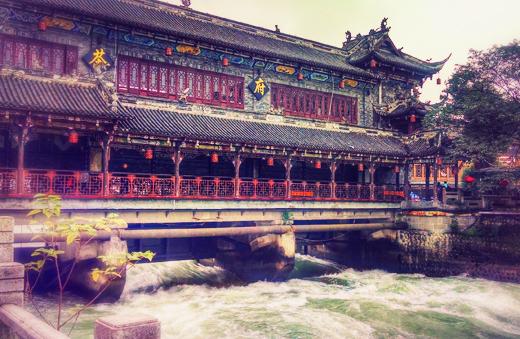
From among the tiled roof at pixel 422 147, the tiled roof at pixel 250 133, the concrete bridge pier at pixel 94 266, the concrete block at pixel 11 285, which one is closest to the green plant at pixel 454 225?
the tiled roof at pixel 422 147

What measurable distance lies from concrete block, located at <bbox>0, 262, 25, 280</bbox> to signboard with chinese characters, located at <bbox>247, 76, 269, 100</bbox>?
58.1 ft

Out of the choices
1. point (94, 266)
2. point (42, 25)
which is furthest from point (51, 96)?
point (94, 266)

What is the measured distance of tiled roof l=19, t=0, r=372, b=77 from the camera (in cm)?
1930

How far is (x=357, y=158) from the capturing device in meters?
23.9

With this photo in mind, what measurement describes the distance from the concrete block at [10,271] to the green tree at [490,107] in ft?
76.2

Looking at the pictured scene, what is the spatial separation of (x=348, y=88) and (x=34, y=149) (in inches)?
695

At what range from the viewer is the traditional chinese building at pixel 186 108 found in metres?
16.5

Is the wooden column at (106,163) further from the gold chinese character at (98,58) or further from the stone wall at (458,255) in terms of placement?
the stone wall at (458,255)

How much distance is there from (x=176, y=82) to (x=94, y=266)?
371 inches

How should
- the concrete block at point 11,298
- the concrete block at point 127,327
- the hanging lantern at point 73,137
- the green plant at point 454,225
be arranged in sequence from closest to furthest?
the concrete block at point 127,327
the concrete block at point 11,298
the hanging lantern at point 73,137
the green plant at point 454,225

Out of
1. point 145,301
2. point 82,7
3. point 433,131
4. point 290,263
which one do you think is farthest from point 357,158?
point 82,7

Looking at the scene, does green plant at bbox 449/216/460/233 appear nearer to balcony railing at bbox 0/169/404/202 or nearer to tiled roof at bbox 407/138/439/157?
balcony railing at bbox 0/169/404/202

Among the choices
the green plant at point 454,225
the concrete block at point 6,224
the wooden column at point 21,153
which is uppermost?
the wooden column at point 21,153

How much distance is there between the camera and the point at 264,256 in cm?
2009
